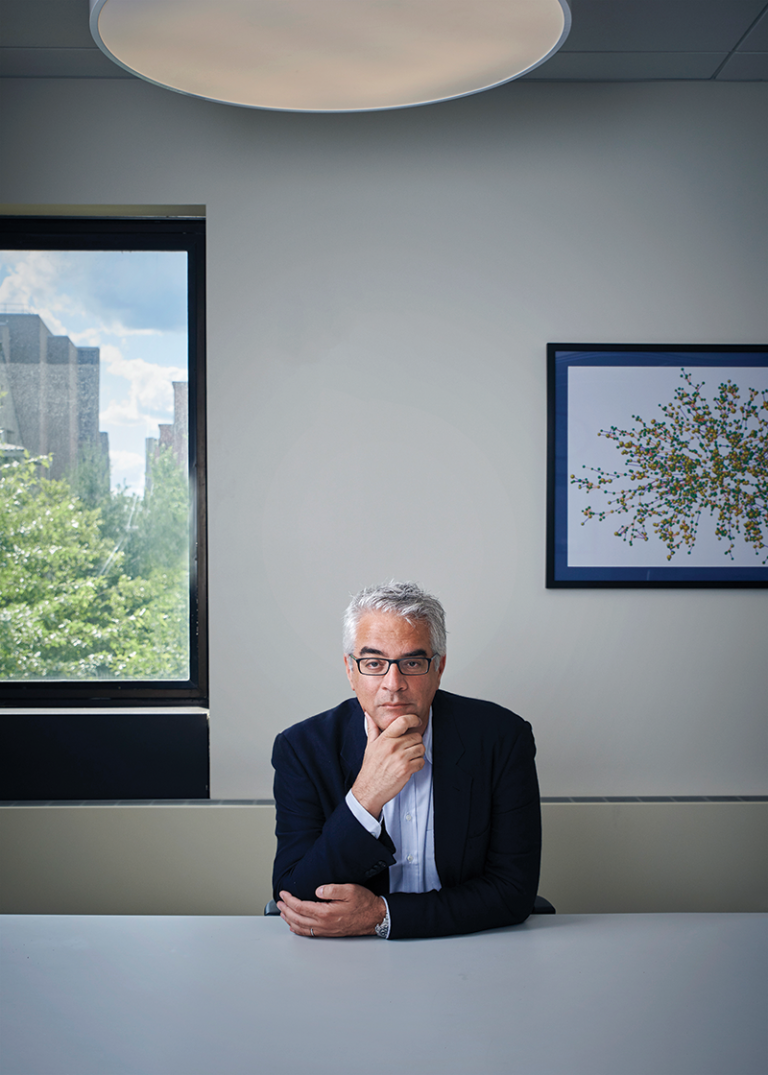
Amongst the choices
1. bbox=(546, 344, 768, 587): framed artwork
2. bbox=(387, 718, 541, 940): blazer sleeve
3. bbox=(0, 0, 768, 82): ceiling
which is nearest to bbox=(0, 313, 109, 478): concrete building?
bbox=(0, 0, 768, 82): ceiling

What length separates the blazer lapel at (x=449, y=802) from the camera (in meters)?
1.54

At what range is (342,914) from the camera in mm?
1275

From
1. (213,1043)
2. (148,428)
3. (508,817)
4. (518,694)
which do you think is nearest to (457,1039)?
(213,1043)

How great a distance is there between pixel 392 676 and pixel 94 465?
164cm

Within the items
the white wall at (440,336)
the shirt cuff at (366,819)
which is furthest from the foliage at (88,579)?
the shirt cuff at (366,819)

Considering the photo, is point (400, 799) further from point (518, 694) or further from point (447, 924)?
point (518, 694)

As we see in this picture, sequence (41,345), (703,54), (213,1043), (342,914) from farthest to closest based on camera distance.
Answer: (41,345), (703,54), (342,914), (213,1043)

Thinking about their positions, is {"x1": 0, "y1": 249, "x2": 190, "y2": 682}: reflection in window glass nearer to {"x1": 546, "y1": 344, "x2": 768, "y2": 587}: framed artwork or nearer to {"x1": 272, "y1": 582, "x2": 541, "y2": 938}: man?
{"x1": 272, "y1": 582, "x2": 541, "y2": 938}: man

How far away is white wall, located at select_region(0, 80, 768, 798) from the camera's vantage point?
255 centimetres

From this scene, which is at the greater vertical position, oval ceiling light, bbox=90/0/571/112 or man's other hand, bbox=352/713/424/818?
oval ceiling light, bbox=90/0/571/112

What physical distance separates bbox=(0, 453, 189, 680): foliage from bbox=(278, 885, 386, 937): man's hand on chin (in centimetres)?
151

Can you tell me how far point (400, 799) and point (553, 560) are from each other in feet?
3.99

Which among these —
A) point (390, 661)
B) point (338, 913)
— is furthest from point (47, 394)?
point (338, 913)

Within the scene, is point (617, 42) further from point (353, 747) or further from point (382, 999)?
point (382, 999)
